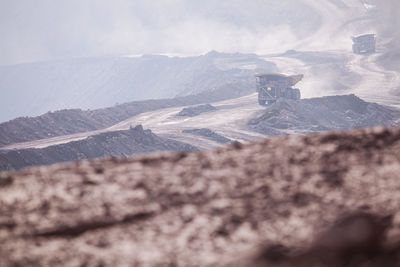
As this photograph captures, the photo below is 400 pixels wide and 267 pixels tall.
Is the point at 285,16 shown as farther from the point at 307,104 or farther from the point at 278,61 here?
the point at 307,104

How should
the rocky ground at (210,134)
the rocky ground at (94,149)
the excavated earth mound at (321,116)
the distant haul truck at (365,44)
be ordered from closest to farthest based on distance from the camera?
the rocky ground at (94,149)
the rocky ground at (210,134)
the excavated earth mound at (321,116)
the distant haul truck at (365,44)

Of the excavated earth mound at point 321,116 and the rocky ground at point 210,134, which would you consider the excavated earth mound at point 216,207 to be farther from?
the excavated earth mound at point 321,116

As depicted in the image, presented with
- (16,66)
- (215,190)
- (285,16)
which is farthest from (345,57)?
(16,66)

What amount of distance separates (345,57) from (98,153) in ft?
183

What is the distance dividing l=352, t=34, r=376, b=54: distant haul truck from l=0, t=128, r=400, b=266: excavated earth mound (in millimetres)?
75652

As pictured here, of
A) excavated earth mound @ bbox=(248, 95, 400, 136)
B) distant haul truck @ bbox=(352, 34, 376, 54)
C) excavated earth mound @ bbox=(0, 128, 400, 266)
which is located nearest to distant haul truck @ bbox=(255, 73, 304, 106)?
excavated earth mound @ bbox=(248, 95, 400, 136)

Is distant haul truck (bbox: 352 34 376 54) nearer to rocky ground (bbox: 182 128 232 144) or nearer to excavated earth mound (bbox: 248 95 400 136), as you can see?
excavated earth mound (bbox: 248 95 400 136)

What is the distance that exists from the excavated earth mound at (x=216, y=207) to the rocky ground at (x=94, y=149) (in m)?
25.6

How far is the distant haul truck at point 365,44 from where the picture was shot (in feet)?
233

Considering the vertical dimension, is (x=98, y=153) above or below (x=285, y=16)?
below

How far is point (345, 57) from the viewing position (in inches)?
2881

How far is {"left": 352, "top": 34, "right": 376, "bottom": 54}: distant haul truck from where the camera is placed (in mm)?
71125

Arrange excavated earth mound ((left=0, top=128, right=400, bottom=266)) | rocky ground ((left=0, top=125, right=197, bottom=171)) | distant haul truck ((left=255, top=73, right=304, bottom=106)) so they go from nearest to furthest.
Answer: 1. excavated earth mound ((left=0, top=128, right=400, bottom=266))
2. rocky ground ((left=0, top=125, right=197, bottom=171))
3. distant haul truck ((left=255, top=73, right=304, bottom=106))

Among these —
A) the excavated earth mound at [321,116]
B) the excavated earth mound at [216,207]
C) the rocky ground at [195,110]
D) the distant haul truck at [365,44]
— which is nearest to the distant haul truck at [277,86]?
the excavated earth mound at [321,116]
